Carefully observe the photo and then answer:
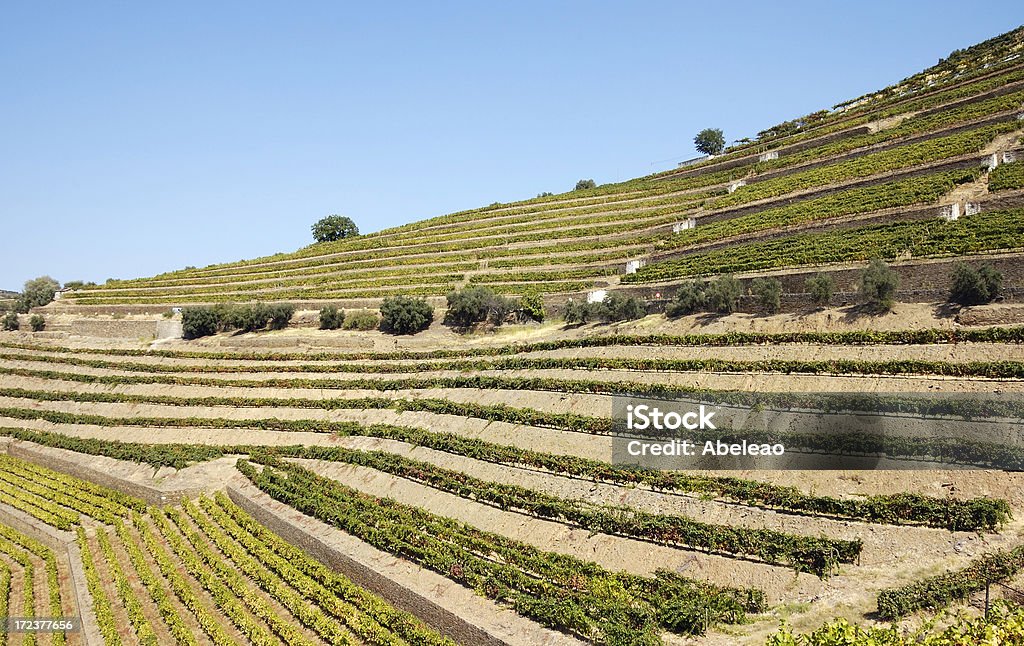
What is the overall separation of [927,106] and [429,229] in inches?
1772

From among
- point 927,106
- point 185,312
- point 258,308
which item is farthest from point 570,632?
point 927,106

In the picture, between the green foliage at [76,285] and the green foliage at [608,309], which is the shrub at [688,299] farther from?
the green foliage at [76,285]

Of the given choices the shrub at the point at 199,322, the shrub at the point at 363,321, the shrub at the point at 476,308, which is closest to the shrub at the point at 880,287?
the shrub at the point at 476,308

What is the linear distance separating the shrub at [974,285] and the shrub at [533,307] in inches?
937

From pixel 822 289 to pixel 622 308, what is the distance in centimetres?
1092

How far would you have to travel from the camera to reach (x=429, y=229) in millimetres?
75812

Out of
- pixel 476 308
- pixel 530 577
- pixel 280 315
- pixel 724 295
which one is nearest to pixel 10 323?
pixel 280 315

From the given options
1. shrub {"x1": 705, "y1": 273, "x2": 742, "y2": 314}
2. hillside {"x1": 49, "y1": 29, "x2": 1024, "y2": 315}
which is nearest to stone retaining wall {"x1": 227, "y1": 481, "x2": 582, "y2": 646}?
shrub {"x1": 705, "y1": 273, "x2": 742, "y2": 314}

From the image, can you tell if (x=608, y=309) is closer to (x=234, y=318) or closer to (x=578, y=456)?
(x=578, y=456)

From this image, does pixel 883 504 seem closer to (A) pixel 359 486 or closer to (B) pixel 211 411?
(A) pixel 359 486

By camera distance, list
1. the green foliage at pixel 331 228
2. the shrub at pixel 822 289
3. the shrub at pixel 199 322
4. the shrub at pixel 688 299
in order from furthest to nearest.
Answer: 1. the green foliage at pixel 331 228
2. the shrub at pixel 199 322
3. the shrub at pixel 688 299
4. the shrub at pixel 822 289

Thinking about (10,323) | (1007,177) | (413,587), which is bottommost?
(413,587)

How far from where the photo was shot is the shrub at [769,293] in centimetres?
3238

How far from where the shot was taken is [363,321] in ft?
170
